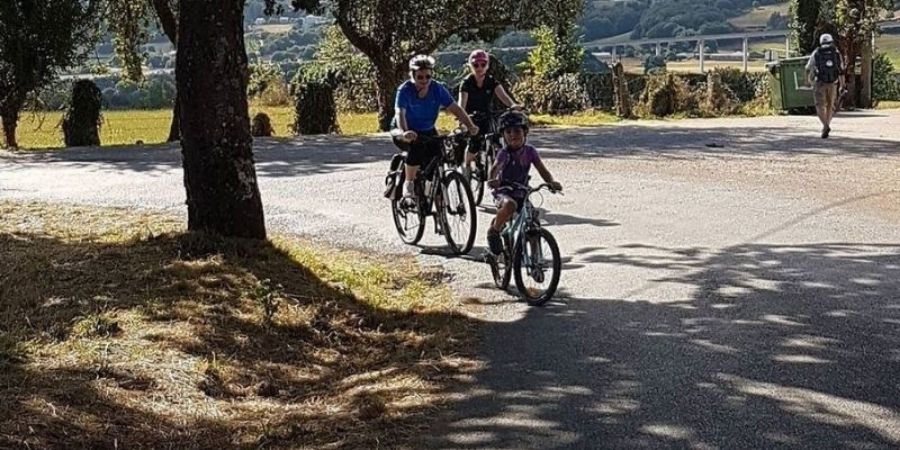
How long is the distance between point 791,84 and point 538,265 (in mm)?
21850

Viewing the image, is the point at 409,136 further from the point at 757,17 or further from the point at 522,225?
the point at 757,17

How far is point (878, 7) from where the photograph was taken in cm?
2869

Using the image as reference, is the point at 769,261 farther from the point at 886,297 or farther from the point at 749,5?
the point at 749,5

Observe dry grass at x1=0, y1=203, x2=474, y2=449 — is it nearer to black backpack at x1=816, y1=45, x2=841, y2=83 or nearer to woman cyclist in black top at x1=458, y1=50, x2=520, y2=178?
woman cyclist in black top at x1=458, y1=50, x2=520, y2=178

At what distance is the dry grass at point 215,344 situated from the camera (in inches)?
208

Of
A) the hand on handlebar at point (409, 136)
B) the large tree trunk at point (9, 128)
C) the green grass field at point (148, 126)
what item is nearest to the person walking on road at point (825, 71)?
the green grass field at point (148, 126)

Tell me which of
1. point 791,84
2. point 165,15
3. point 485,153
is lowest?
point 485,153

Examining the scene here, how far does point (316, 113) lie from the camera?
27109 mm

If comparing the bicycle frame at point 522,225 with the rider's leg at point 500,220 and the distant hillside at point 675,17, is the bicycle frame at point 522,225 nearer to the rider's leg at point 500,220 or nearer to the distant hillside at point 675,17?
the rider's leg at point 500,220

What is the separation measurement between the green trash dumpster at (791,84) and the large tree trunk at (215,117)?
21.2 m

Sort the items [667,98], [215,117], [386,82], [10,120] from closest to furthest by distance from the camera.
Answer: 1. [215,117]
2. [10,120]
3. [667,98]
4. [386,82]

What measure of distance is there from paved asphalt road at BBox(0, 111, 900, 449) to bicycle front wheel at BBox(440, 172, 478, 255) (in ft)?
A: 0.62

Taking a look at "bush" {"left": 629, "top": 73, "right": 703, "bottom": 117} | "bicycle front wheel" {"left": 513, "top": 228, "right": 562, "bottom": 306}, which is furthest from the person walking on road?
"bicycle front wheel" {"left": 513, "top": 228, "right": 562, "bottom": 306}

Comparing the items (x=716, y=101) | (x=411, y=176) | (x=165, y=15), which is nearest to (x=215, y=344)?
(x=411, y=176)
